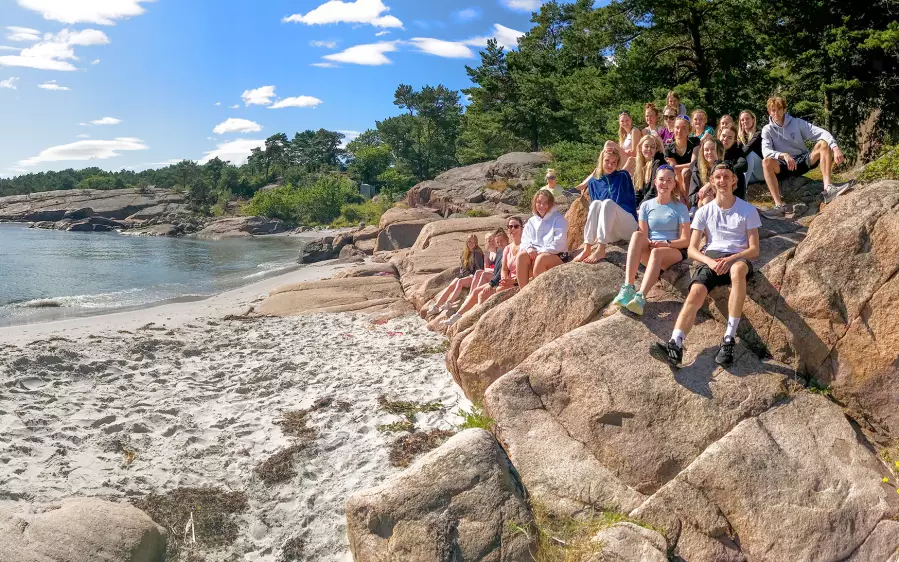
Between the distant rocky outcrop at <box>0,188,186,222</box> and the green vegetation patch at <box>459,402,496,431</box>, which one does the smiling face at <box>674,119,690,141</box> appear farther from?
the distant rocky outcrop at <box>0,188,186,222</box>

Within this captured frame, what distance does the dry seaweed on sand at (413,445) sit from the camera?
20.7 feet

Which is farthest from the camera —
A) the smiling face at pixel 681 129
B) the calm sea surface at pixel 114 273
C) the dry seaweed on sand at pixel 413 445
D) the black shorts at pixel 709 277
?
the calm sea surface at pixel 114 273

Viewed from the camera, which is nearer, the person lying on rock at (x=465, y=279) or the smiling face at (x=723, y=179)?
the smiling face at (x=723, y=179)

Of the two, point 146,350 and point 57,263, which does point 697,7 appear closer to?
point 146,350

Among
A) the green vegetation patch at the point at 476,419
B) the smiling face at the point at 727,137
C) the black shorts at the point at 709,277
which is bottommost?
the green vegetation patch at the point at 476,419

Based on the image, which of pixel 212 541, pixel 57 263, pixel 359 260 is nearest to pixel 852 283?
pixel 212 541

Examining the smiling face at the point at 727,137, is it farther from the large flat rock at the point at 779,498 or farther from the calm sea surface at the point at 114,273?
the calm sea surface at the point at 114,273

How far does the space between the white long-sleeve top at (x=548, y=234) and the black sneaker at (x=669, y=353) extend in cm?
236

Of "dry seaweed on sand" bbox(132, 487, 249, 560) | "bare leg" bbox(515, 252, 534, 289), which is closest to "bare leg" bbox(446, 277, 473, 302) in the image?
"bare leg" bbox(515, 252, 534, 289)

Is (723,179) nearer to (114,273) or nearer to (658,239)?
(658,239)

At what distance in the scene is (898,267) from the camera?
558cm

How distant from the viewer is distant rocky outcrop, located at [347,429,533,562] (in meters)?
4.65

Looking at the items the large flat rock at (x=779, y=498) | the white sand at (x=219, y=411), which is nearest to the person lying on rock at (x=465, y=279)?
the white sand at (x=219, y=411)

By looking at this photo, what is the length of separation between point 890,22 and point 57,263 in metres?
36.6
